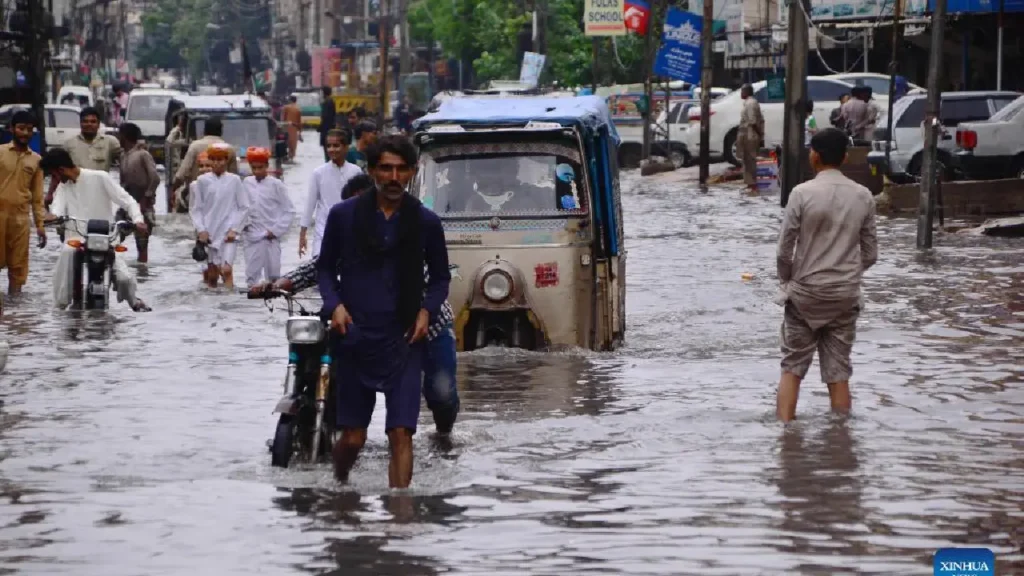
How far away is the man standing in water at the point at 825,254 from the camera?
9812 mm

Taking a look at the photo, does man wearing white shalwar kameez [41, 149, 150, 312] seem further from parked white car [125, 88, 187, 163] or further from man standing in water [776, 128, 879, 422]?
parked white car [125, 88, 187, 163]

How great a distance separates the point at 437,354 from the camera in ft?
31.7

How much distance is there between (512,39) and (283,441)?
54784 mm

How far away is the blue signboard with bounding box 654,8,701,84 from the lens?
3919cm

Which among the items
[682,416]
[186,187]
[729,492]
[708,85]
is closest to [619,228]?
[682,416]

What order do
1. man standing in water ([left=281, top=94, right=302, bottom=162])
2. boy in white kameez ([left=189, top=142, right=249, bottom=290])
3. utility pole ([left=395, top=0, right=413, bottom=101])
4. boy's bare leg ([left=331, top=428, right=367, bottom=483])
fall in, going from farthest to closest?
utility pole ([left=395, top=0, right=413, bottom=101])
man standing in water ([left=281, top=94, right=302, bottom=162])
boy in white kameez ([left=189, top=142, right=249, bottom=290])
boy's bare leg ([left=331, top=428, right=367, bottom=483])

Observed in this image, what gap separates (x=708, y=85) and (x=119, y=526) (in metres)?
29.3

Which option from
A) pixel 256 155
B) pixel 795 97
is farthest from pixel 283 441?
pixel 795 97

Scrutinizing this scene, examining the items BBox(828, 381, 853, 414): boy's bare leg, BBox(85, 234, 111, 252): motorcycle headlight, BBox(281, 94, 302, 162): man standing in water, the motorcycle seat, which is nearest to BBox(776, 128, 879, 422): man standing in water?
BBox(828, 381, 853, 414): boy's bare leg

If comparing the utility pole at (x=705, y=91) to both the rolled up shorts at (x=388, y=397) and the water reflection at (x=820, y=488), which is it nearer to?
the water reflection at (x=820, y=488)

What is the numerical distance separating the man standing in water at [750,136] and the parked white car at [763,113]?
2078 millimetres

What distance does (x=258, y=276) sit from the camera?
55.2 ft

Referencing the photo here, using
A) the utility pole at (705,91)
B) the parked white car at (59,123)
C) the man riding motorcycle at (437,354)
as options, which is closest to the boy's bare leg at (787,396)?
the man riding motorcycle at (437,354)

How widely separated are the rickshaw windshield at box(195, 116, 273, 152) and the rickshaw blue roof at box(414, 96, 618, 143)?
17.8 metres
